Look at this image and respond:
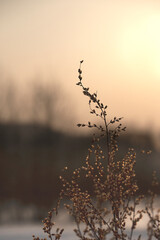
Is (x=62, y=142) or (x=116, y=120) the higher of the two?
(x=62, y=142)

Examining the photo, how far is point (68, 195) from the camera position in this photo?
2.68 meters

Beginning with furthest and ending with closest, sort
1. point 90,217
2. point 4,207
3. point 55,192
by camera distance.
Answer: point 55,192 → point 4,207 → point 90,217

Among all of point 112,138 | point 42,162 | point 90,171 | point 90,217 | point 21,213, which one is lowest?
point 90,217

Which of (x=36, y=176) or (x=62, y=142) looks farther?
(x=62, y=142)

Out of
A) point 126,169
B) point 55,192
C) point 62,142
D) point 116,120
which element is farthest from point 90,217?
point 62,142

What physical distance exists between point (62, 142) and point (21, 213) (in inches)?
198

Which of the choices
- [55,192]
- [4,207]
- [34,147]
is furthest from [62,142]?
[4,207]

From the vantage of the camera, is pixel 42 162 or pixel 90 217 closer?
pixel 90 217

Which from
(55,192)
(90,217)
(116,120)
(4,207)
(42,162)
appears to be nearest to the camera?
(116,120)

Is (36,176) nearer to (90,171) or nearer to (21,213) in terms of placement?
(21,213)

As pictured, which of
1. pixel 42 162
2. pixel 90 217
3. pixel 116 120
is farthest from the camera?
pixel 42 162

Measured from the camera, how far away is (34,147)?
570 inches

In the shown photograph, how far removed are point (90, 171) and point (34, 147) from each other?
11.9m

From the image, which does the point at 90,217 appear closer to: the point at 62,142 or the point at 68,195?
the point at 68,195
